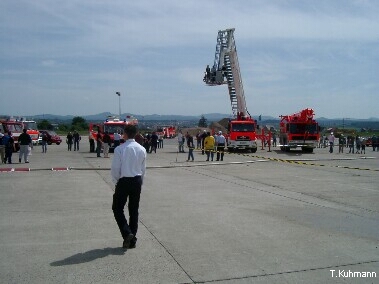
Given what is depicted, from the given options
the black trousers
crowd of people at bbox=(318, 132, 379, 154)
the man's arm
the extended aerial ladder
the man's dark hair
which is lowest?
crowd of people at bbox=(318, 132, 379, 154)

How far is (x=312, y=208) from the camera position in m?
10.2

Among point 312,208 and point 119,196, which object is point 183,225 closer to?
point 119,196

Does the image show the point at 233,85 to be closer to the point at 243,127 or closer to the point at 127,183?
the point at 243,127

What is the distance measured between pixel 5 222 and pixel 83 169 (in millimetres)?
10409

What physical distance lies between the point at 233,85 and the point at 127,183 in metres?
33.9

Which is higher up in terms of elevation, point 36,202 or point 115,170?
point 115,170

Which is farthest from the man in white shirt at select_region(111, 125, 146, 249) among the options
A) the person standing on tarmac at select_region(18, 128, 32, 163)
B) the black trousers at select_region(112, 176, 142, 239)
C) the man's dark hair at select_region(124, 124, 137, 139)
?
the person standing on tarmac at select_region(18, 128, 32, 163)

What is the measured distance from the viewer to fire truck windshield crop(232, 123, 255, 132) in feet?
111

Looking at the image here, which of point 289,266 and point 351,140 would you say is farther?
point 351,140

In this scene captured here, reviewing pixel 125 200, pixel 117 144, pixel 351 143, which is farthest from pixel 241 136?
pixel 125 200

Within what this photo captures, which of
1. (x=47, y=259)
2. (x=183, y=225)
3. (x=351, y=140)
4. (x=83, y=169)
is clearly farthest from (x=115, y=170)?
(x=351, y=140)

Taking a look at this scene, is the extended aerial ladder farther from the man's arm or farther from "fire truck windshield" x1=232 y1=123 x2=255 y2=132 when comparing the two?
the man's arm

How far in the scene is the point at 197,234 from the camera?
765 centimetres

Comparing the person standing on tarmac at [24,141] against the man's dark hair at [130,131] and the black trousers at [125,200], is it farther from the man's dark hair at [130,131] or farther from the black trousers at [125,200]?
the black trousers at [125,200]
